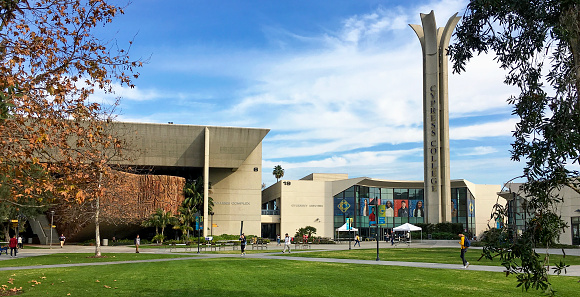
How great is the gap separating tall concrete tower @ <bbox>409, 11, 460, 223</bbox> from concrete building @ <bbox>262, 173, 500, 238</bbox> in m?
14.4

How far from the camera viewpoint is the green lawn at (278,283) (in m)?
14.6

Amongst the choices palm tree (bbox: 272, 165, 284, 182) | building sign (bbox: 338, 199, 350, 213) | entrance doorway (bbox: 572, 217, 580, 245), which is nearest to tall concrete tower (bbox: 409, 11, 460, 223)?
entrance doorway (bbox: 572, 217, 580, 245)

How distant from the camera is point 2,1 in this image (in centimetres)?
920

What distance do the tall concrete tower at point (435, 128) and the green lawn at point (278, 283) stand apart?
50643mm

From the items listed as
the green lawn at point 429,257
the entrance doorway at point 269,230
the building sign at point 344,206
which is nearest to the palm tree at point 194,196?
the entrance doorway at point 269,230

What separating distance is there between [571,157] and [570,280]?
12.8 metres

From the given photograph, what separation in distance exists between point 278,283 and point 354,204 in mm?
68968

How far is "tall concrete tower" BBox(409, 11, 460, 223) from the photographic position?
6994 centimetres

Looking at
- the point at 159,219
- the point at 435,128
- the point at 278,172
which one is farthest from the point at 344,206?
the point at 159,219

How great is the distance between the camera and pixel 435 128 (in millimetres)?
69875

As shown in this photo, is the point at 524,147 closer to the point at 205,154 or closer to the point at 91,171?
the point at 91,171

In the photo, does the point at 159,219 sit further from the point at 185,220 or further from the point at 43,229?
the point at 43,229

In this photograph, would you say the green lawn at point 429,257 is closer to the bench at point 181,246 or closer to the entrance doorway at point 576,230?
the bench at point 181,246

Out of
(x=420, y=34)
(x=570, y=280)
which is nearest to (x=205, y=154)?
(x=420, y=34)
